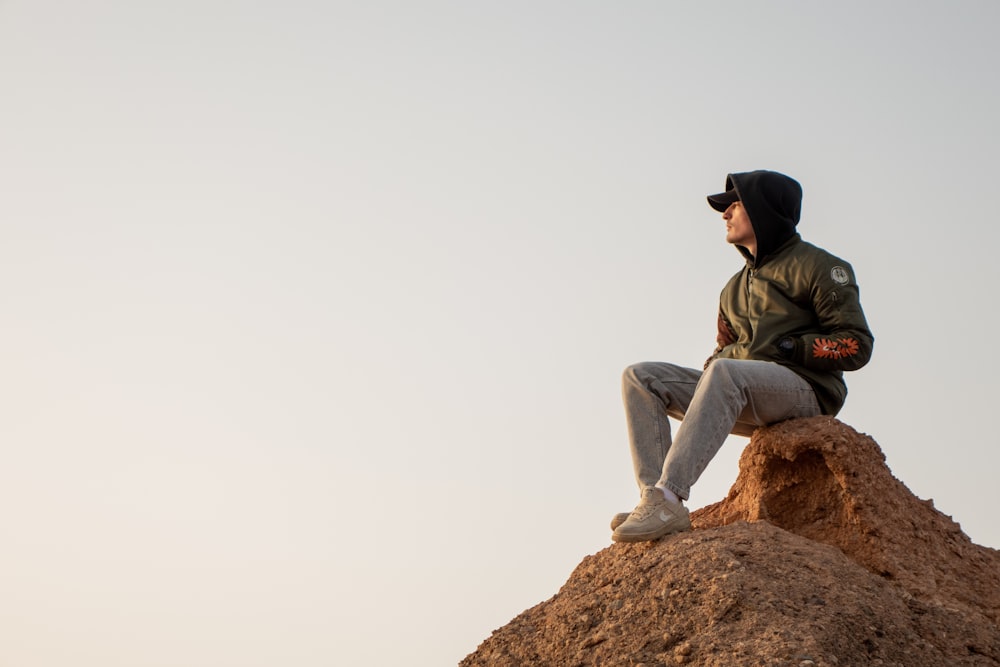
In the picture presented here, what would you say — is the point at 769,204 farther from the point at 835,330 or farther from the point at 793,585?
the point at 793,585

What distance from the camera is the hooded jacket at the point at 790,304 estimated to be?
629cm

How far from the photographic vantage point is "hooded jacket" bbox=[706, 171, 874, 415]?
6.29m

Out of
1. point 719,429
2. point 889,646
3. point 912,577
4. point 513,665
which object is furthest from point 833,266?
point 513,665

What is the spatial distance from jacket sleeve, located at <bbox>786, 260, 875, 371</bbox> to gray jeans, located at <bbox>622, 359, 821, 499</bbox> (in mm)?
170

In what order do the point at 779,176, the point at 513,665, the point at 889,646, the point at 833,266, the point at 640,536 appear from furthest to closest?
the point at 779,176 → the point at 833,266 → the point at 640,536 → the point at 513,665 → the point at 889,646

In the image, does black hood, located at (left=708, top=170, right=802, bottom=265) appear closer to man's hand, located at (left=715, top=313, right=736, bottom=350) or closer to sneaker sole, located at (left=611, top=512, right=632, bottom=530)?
man's hand, located at (left=715, top=313, right=736, bottom=350)

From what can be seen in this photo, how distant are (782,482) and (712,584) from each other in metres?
1.45

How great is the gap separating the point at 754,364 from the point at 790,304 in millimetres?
496

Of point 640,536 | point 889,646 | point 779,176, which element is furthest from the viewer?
point 779,176

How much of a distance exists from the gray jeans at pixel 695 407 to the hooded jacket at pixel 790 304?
17 centimetres

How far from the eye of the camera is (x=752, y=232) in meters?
6.70

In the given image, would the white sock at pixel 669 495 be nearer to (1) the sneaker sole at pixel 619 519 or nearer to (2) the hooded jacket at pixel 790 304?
(1) the sneaker sole at pixel 619 519

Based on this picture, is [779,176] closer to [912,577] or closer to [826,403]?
[826,403]

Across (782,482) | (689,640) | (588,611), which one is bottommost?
(689,640)
